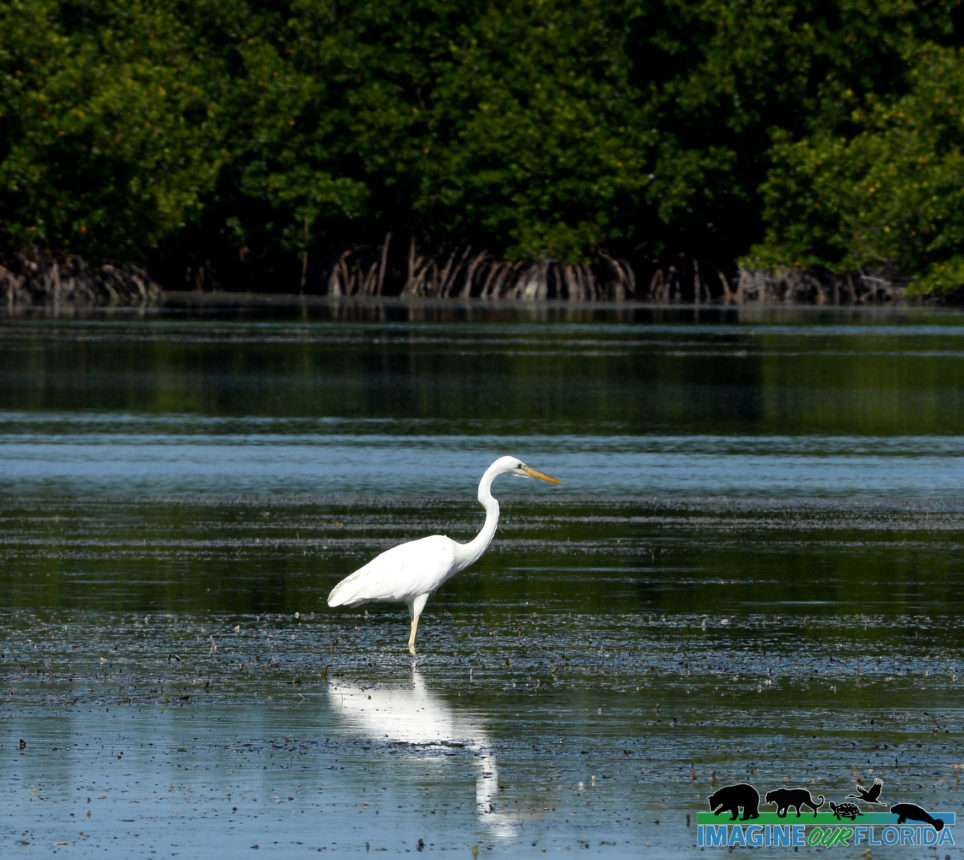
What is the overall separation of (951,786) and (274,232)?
64.7 m

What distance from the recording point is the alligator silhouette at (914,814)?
7.48 m

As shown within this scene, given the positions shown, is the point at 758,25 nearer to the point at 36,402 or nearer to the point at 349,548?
the point at 36,402

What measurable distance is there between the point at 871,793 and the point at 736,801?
0.56 meters

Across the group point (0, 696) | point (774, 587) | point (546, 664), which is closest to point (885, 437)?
point (774, 587)

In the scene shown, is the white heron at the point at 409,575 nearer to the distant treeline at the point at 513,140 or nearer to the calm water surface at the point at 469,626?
the calm water surface at the point at 469,626

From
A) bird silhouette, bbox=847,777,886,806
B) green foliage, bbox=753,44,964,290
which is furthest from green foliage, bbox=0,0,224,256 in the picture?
bird silhouette, bbox=847,777,886,806

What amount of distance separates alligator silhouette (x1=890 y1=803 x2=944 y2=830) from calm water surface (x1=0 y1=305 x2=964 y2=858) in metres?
0.19

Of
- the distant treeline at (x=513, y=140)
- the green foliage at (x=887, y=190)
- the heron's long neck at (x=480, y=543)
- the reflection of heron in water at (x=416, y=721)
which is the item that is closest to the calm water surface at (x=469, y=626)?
the reflection of heron in water at (x=416, y=721)

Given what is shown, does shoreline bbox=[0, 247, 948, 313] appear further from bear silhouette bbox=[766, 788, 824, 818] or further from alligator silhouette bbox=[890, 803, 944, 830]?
alligator silhouette bbox=[890, 803, 944, 830]

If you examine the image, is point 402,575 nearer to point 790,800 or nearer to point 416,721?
point 416,721

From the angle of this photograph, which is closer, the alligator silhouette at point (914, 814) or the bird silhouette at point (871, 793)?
the alligator silhouette at point (914, 814)

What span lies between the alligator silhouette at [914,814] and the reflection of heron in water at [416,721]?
1.39 metres

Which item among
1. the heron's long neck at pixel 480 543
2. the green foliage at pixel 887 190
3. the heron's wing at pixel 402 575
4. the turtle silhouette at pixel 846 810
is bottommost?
the turtle silhouette at pixel 846 810

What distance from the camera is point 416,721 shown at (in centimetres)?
916
